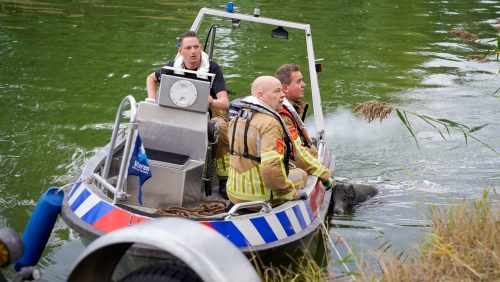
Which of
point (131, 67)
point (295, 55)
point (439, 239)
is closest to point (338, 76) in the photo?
point (295, 55)

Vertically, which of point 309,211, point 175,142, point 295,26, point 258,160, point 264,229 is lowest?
point 309,211

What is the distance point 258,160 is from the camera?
19.0ft

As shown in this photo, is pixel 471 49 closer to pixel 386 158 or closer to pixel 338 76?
pixel 338 76

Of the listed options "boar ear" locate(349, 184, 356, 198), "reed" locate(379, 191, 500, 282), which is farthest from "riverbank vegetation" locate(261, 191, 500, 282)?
"boar ear" locate(349, 184, 356, 198)

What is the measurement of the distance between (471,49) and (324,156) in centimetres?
884

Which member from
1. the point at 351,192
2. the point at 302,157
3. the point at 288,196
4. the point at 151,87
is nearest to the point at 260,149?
the point at 288,196

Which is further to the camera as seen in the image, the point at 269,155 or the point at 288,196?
the point at 288,196

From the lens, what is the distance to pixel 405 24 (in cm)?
1825

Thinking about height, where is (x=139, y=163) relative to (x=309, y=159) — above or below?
above

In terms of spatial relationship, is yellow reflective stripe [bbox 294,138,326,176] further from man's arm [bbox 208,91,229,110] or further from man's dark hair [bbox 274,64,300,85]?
man's arm [bbox 208,91,229,110]

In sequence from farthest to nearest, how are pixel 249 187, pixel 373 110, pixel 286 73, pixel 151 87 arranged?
pixel 151 87, pixel 286 73, pixel 249 187, pixel 373 110

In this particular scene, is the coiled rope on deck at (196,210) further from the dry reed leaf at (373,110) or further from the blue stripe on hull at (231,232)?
the dry reed leaf at (373,110)

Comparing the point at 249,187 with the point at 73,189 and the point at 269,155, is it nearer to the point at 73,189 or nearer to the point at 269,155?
the point at 269,155

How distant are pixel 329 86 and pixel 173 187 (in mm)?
6892
